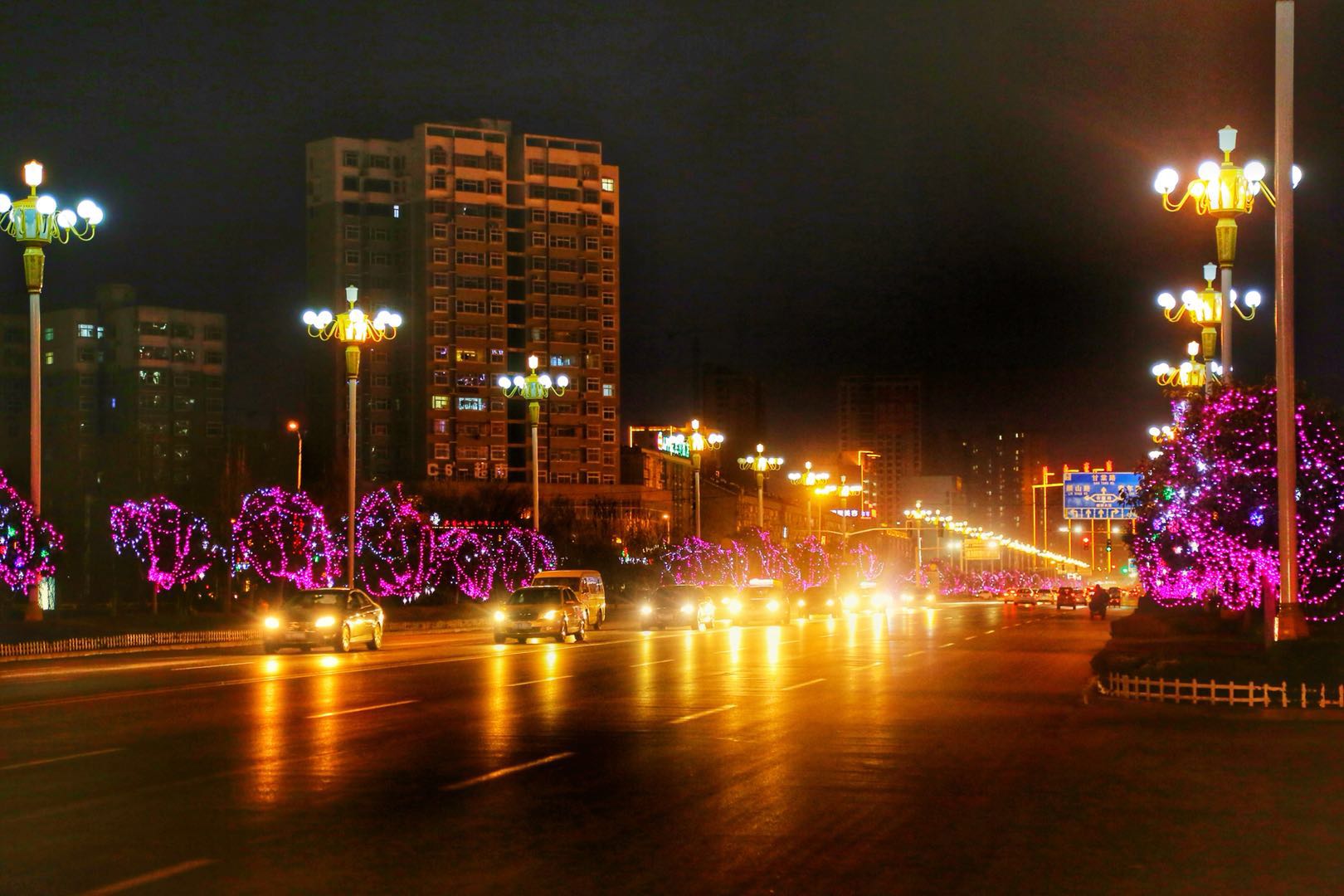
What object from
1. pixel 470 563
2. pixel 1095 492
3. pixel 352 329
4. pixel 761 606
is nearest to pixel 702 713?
pixel 352 329

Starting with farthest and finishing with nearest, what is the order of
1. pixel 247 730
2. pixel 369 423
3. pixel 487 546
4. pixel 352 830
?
pixel 369 423, pixel 487 546, pixel 247 730, pixel 352 830

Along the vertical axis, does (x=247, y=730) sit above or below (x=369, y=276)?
below

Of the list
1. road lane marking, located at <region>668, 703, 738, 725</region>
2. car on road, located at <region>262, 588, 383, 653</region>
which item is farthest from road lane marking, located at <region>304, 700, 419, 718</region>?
car on road, located at <region>262, 588, 383, 653</region>

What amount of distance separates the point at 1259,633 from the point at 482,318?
116m

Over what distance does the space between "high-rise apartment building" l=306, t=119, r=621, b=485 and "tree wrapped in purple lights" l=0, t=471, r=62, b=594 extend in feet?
324

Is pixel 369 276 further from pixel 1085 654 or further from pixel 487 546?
pixel 1085 654

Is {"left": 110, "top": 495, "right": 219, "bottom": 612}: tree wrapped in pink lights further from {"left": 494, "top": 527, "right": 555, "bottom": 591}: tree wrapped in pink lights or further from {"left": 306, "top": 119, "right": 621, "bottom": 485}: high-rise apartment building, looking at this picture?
{"left": 306, "top": 119, "right": 621, "bottom": 485}: high-rise apartment building

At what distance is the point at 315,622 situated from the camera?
3769 centimetres

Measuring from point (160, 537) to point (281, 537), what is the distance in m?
5.08

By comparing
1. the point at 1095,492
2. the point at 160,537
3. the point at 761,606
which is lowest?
the point at 761,606

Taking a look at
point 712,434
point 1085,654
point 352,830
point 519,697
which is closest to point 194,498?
point 712,434

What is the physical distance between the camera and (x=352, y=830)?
11070mm

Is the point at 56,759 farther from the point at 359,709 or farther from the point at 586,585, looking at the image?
the point at 586,585

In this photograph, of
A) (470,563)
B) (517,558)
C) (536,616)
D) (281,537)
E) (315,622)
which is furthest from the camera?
(517,558)
